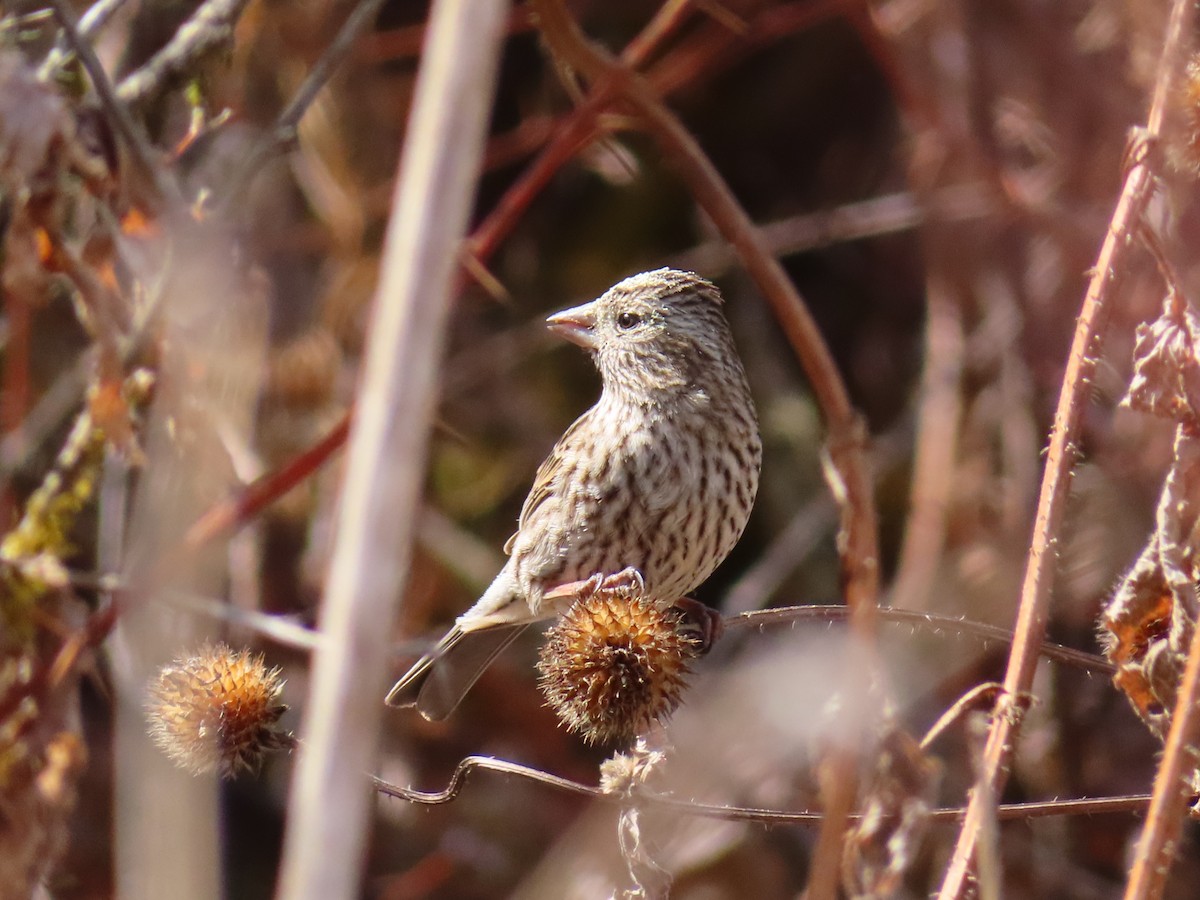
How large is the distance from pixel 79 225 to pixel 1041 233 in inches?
121

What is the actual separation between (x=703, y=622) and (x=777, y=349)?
Answer: 233cm

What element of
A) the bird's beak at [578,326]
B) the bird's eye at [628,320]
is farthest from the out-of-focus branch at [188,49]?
the bird's eye at [628,320]

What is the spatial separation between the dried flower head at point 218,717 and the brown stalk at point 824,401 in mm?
887

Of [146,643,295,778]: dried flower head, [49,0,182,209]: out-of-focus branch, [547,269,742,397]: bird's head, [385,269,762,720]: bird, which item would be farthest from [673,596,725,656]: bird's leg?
[49,0,182,209]: out-of-focus branch

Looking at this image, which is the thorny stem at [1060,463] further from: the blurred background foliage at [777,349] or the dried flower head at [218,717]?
the blurred background foliage at [777,349]

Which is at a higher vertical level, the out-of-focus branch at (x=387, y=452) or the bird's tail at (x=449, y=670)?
the bird's tail at (x=449, y=670)

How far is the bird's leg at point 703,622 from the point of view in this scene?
10.9ft

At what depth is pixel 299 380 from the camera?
201 inches

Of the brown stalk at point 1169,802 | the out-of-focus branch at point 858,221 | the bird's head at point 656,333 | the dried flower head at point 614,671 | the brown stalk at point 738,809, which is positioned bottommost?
the brown stalk at point 1169,802

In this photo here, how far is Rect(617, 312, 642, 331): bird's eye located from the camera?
385cm

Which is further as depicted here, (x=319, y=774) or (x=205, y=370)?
(x=205, y=370)

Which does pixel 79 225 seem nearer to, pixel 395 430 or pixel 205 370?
pixel 205 370

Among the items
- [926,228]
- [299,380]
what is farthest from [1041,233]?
[299,380]

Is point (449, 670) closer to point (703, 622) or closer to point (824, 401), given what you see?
point (703, 622)
